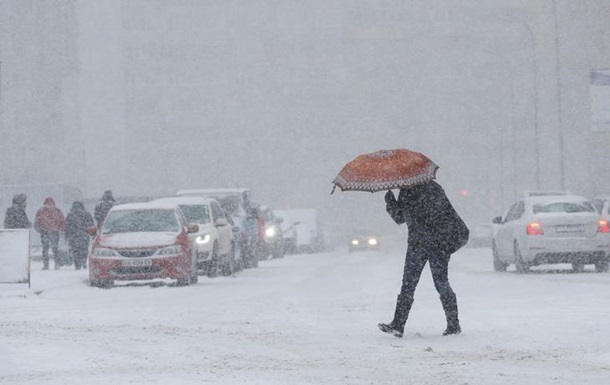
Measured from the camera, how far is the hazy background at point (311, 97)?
481 feet

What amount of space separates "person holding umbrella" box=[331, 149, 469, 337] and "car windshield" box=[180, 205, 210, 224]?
17.0 m

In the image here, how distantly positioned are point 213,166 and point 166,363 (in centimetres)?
14917

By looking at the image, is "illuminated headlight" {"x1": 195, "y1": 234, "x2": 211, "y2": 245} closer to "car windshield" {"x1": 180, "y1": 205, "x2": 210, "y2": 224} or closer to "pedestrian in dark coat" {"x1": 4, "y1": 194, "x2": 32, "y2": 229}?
"car windshield" {"x1": 180, "y1": 205, "x2": 210, "y2": 224}

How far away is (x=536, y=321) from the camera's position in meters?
16.0

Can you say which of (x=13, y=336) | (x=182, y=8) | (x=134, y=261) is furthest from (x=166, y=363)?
(x=182, y=8)

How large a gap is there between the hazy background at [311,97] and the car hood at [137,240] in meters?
106

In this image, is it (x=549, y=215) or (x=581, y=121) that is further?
(x=581, y=121)

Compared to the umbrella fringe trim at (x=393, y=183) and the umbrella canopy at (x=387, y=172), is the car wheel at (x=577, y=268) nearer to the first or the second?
the umbrella canopy at (x=387, y=172)

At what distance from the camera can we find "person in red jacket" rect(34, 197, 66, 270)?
36.9 meters

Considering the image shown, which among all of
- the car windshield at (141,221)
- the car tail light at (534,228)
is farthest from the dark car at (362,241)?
the car windshield at (141,221)

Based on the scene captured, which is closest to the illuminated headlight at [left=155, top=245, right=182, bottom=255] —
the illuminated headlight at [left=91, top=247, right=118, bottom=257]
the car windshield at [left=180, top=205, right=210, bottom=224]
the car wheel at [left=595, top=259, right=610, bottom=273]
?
the illuminated headlight at [left=91, top=247, right=118, bottom=257]

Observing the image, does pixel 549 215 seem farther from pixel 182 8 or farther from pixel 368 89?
pixel 182 8

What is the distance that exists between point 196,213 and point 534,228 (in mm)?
7081

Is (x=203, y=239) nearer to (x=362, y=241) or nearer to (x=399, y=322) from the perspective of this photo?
(x=399, y=322)
